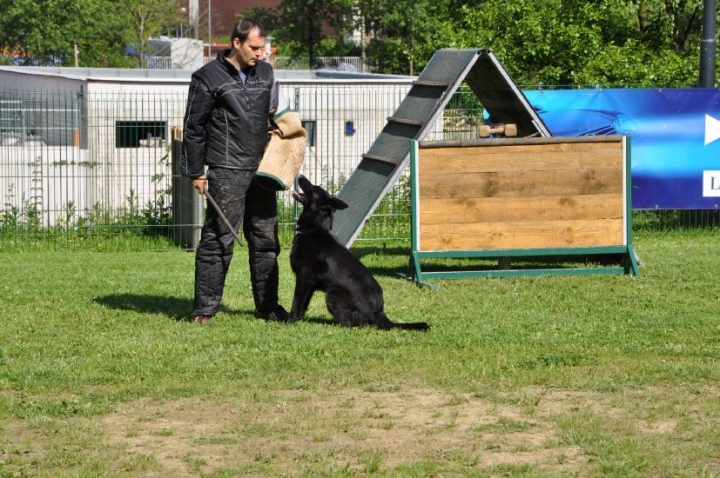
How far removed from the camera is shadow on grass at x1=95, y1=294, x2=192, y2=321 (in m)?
8.67

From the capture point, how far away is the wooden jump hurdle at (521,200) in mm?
10531

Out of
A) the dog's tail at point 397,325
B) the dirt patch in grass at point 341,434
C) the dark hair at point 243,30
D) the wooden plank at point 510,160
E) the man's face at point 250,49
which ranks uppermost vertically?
the dark hair at point 243,30

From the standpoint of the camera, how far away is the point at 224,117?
776cm

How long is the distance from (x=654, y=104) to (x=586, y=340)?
7.47 m

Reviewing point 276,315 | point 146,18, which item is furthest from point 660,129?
point 146,18

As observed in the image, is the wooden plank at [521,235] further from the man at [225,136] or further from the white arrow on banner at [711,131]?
the white arrow on banner at [711,131]

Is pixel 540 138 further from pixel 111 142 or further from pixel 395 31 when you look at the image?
pixel 395 31

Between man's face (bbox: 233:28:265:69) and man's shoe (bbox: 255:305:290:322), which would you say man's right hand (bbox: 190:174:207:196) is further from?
man's shoe (bbox: 255:305:290:322)

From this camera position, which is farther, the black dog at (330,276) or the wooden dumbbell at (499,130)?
the wooden dumbbell at (499,130)

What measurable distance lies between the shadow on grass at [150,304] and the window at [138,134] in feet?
22.0

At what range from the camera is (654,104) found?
14.2 meters

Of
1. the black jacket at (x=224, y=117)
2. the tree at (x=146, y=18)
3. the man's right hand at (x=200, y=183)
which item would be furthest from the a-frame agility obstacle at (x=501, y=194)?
the tree at (x=146, y=18)

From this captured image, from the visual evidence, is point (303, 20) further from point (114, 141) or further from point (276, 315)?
point (276, 315)

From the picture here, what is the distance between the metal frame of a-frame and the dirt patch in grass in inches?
187
